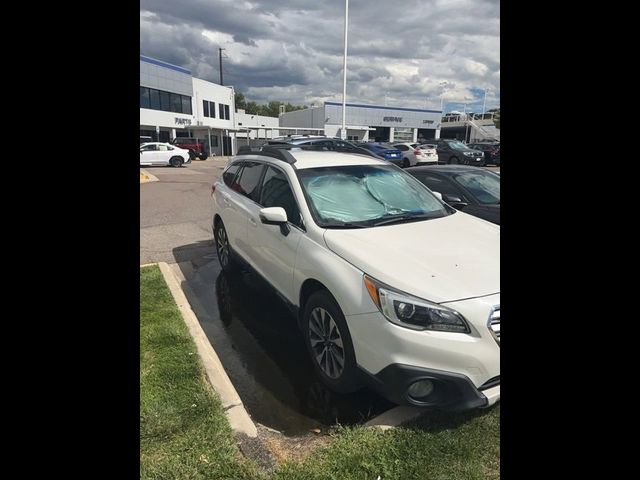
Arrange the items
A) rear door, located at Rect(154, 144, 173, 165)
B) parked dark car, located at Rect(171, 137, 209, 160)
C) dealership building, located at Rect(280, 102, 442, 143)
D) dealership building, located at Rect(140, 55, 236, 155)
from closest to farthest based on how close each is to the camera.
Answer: rear door, located at Rect(154, 144, 173, 165) → parked dark car, located at Rect(171, 137, 209, 160) → dealership building, located at Rect(140, 55, 236, 155) → dealership building, located at Rect(280, 102, 442, 143)

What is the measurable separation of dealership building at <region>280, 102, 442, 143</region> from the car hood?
4861cm

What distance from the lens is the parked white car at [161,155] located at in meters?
26.9

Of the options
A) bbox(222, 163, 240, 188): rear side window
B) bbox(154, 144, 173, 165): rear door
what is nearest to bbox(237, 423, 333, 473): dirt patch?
bbox(222, 163, 240, 188): rear side window

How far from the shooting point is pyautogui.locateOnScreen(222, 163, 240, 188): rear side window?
5.55 m

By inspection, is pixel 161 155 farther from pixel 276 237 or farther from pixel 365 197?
pixel 365 197

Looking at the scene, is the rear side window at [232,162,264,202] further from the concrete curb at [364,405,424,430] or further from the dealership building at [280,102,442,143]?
the dealership building at [280,102,442,143]

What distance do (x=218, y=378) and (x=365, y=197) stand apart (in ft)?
6.69

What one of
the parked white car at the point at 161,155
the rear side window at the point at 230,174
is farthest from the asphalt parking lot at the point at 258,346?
the parked white car at the point at 161,155

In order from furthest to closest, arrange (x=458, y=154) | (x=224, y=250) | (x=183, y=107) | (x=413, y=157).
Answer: (x=183, y=107) → (x=458, y=154) → (x=413, y=157) → (x=224, y=250)

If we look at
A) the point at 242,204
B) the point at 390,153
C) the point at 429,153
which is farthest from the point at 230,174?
the point at 429,153

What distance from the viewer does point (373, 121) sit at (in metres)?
57.4
